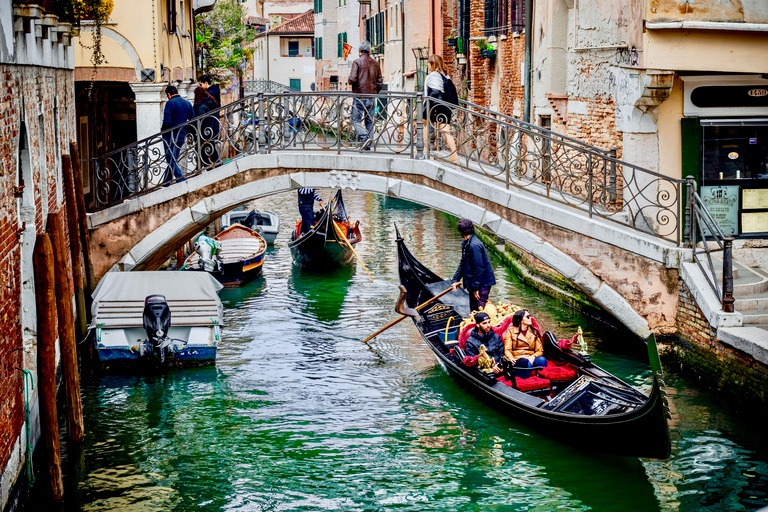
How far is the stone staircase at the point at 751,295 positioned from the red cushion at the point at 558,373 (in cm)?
144

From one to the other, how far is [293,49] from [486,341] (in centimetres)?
3582

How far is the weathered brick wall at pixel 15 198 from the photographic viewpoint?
5285 millimetres

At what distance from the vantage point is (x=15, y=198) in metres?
5.82

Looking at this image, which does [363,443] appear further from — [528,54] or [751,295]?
[528,54]

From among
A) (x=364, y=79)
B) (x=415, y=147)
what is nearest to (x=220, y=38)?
(x=364, y=79)

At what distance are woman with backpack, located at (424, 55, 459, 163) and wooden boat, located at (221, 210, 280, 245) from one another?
20.8ft

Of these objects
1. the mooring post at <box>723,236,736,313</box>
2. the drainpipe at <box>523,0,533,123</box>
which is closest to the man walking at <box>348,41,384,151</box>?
the drainpipe at <box>523,0,533,123</box>

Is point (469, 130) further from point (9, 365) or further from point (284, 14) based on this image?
point (284, 14)

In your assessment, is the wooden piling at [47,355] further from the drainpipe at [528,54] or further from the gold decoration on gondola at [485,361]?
the drainpipe at [528,54]

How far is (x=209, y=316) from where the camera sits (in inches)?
341

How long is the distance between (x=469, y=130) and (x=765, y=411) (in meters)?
3.82

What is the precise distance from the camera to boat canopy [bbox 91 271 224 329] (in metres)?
8.47

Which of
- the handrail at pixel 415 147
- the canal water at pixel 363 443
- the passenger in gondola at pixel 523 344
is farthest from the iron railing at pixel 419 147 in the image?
the passenger in gondola at pixel 523 344

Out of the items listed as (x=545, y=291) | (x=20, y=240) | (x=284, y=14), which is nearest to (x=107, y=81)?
(x=20, y=240)
